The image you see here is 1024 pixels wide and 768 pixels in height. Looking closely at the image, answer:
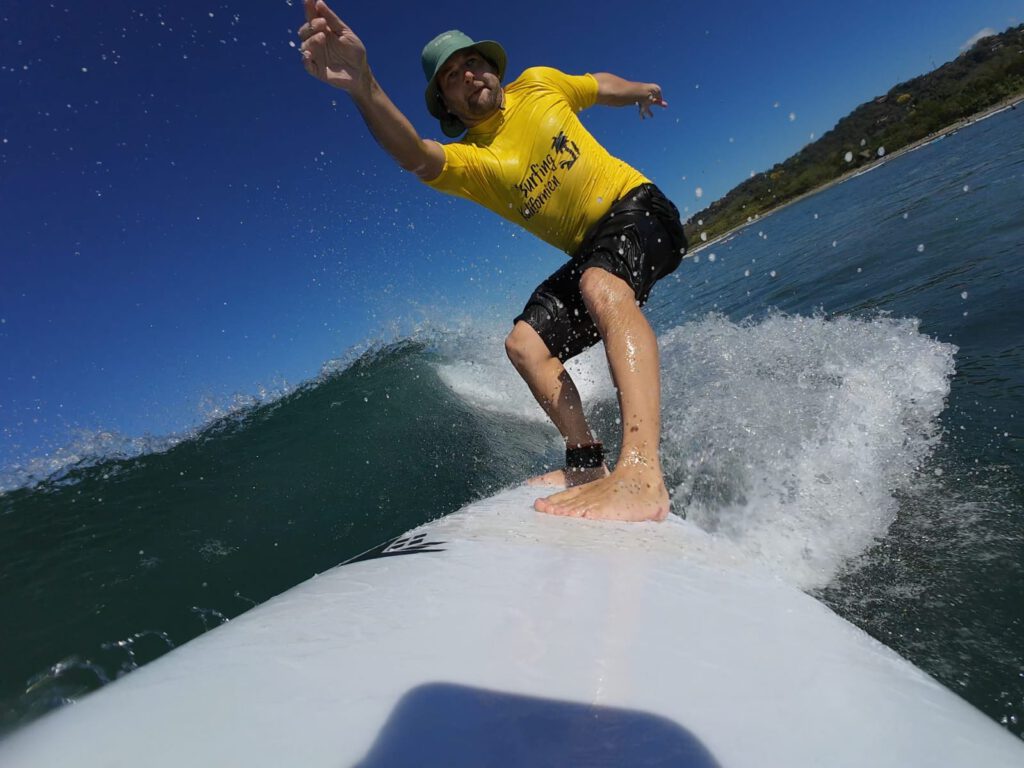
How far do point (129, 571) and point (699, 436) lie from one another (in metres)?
3.77

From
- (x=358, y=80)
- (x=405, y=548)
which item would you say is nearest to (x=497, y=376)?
(x=358, y=80)

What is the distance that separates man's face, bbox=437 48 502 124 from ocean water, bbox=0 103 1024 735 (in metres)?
2.33

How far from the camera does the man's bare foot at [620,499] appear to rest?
1757mm

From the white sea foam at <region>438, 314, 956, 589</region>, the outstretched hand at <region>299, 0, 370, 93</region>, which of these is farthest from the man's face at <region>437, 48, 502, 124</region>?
the white sea foam at <region>438, 314, 956, 589</region>

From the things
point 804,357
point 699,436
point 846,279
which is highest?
point 846,279

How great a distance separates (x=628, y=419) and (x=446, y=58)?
198 cm

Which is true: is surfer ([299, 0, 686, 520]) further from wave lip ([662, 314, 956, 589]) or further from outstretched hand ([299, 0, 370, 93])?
wave lip ([662, 314, 956, 589])

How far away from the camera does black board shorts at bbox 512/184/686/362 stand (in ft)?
8.20

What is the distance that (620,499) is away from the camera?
5.87 feet

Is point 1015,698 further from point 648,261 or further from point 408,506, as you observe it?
point 408,506

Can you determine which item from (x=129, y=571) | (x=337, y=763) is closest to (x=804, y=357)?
(x=337, y=763)

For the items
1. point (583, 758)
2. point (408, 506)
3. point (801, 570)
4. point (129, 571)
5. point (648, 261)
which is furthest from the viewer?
point (408, 506)

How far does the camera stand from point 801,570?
2.01 m

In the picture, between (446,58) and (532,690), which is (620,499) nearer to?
(532,690)
